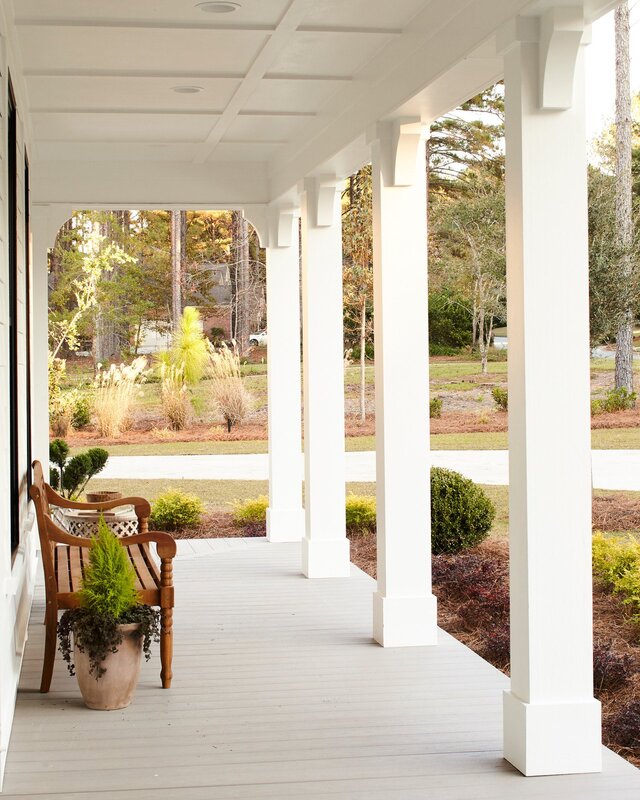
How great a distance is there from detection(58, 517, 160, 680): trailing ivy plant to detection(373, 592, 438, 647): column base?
5.07 ft

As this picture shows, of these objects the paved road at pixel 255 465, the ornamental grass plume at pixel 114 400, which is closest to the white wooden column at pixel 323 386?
the paved road at pixel 255 465

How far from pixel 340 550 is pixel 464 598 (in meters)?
0.99

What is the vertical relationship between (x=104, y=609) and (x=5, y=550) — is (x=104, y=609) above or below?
below

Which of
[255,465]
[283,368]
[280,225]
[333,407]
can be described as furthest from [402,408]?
[255,465]

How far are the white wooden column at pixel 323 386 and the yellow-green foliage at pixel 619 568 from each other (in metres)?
1.97

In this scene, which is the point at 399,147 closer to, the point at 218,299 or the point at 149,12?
the point at 149,12

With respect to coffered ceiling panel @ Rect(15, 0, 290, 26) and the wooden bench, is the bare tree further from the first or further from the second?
coffered ceiling panel @ Rect(15, 0, 290, 26)

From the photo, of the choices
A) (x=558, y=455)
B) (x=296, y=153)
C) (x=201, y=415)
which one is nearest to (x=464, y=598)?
(x=296, y=153)

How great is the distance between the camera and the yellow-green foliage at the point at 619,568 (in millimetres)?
7773

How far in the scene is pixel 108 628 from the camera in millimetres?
5090

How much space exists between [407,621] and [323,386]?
2457 mm

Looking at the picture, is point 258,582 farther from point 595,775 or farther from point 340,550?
point 595,775

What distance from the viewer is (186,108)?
739cm

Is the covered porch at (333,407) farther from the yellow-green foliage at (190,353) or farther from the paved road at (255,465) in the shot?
the yellow-green foliage at (190,353)
